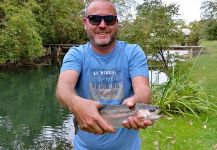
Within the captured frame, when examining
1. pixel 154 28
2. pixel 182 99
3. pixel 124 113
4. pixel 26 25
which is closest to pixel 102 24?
pixel 124 113

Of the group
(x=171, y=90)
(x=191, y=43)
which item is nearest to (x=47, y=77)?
(x=171, y=90)

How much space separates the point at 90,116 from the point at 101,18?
2.88ft

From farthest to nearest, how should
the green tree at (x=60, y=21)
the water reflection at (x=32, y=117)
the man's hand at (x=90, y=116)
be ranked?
the green tree at (x=60, y=21) → the water reflection at (x=32, y=117) → the man's hand at (x=90, y=116)

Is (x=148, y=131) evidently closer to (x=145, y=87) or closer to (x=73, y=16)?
(x=145, y=87)

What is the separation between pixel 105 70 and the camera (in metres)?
3.11

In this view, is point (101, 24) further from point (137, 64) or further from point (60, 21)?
point (60, 21)

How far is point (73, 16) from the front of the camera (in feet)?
154

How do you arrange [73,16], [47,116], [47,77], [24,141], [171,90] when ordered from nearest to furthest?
1. [171,90]
2. [24,141]
3. [47,116]
4. [47,77]
5. [73,16]

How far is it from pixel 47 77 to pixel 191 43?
23794 millimetres

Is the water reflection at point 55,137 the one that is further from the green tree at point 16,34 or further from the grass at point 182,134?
the green tree at point 16,34

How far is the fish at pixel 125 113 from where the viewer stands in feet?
8.52

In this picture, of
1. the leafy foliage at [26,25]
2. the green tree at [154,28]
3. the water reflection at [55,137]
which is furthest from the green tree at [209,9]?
the water reflection at [55,137]

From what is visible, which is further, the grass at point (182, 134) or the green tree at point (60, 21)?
the green tree at point (60, 21)

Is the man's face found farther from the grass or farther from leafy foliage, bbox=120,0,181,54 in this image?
leafy foliage, bbox=120,0,181,54
